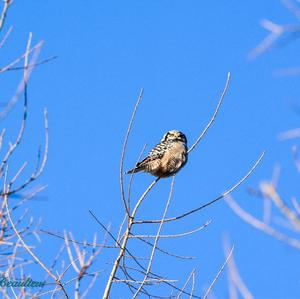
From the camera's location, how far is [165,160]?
10555mm

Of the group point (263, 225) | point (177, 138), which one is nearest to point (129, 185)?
point (263, 225)

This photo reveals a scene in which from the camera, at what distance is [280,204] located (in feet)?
7.63

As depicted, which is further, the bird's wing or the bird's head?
the bird's head

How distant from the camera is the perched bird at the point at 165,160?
10.6m

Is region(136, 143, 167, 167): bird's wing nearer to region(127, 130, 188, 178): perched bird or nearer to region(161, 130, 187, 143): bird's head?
region(127, 130, 188, 178): perched bird

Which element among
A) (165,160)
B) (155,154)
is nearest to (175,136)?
(155,154)

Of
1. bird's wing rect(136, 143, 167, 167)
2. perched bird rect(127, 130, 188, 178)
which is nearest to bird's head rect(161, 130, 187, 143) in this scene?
perched bird rect(127, 130, 188, 178)

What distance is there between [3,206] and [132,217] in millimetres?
1585

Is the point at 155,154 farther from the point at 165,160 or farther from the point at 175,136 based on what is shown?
the point at 175,136

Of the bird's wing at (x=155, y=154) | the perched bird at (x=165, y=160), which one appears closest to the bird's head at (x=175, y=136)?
the perched bird at (x=165, y=160)

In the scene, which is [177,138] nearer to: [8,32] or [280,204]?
[8,32]

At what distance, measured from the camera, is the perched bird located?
1055 centimetres

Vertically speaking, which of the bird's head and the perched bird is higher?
the bird's head

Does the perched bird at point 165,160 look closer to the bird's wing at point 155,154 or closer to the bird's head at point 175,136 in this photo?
the bird's wing at point 155,154
